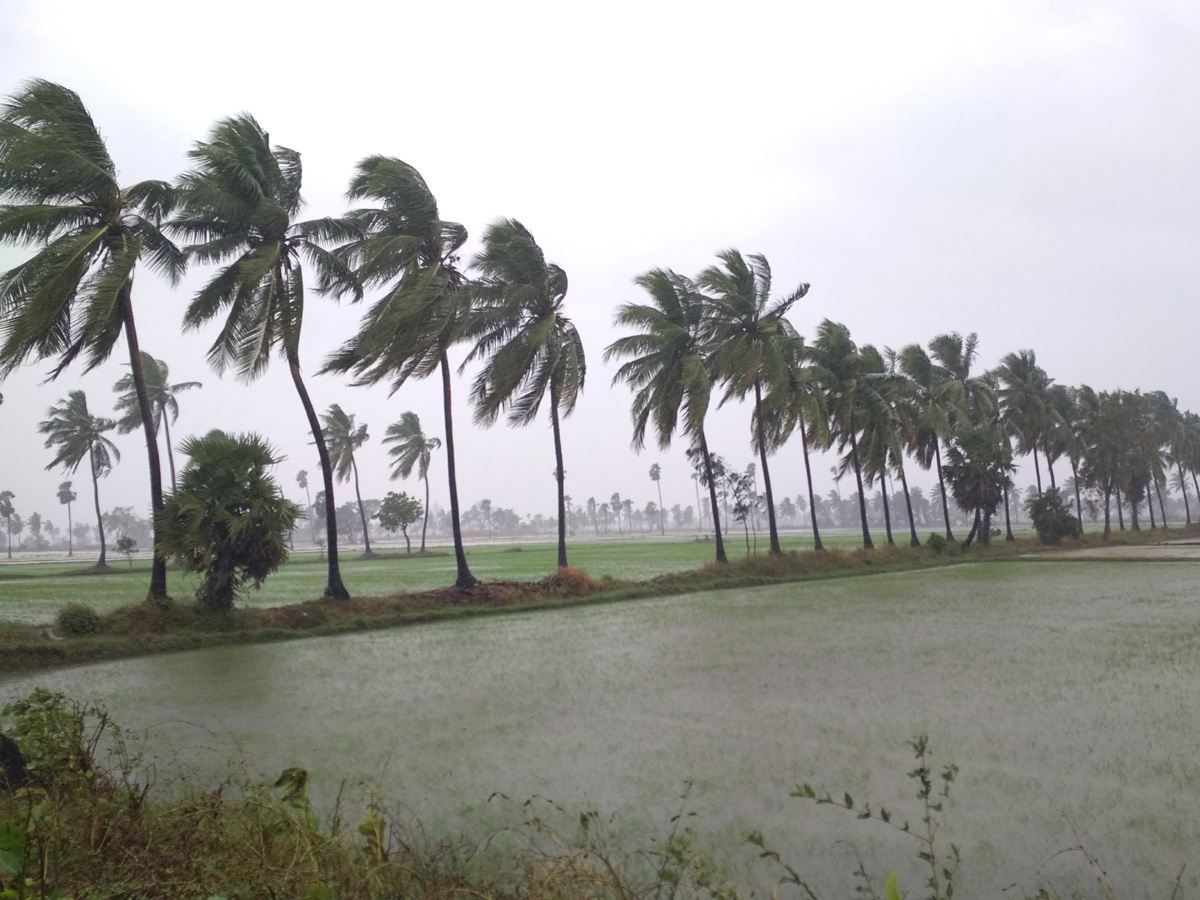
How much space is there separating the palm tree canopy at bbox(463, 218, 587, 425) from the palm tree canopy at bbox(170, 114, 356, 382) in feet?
13.0

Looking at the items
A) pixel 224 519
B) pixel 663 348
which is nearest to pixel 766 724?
pixel 224 519

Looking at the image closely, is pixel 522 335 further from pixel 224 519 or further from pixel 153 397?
pixel 153 397

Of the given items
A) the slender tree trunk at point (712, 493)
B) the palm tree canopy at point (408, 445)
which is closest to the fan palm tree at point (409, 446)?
the palm tree canopy at point (408, 445)

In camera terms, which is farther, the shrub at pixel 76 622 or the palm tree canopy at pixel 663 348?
the palm tree canopy at pixel 663 348

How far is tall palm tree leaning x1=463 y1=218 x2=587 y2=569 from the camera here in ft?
55.2

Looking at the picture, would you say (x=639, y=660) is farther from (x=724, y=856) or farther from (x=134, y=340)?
(x=134, y=340)

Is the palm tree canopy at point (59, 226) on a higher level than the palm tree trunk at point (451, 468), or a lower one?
higher

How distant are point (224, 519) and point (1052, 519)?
31536mm

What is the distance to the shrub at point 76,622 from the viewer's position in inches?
421

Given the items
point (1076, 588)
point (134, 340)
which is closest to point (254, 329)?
point (134, 340)

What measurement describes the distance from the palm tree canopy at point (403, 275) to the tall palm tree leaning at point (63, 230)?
3701mm

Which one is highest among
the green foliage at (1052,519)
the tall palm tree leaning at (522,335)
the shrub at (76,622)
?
the tall palm tree leaning at (522,335)

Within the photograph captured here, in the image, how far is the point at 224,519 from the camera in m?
11.5

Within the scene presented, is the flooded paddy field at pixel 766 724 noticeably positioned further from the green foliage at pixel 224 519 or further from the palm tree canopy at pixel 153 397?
the palm tree canopy at pixel 153 397
